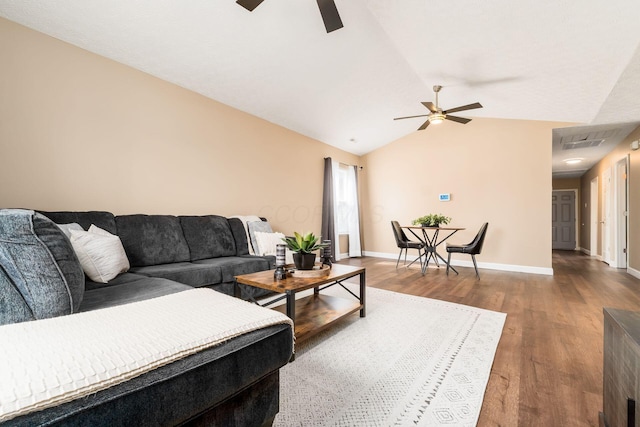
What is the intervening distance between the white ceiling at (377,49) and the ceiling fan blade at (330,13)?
2.26 ft

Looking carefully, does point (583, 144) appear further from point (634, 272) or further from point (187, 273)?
point (187, 273)

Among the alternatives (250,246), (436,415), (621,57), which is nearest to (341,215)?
(250,246)

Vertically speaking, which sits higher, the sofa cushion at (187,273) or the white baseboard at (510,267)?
the sofa cushion at (187,273)

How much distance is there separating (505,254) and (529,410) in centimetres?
415

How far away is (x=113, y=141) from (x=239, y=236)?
1.68 meters

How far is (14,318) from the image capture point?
108 cm

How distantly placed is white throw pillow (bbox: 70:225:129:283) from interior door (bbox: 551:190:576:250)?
35.5ft

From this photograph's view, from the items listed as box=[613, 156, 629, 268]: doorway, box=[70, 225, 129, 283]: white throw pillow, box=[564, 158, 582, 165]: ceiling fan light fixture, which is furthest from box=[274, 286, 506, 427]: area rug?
box=[564, 158, 582, 165]: ceiling fan light fixture

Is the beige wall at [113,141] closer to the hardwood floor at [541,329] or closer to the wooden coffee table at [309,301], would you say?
the wooden coffee table at [309,301]

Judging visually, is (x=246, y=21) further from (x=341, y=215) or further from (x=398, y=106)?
(x=341, y=215)

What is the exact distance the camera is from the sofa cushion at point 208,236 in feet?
10.2

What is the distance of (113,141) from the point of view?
113 inches

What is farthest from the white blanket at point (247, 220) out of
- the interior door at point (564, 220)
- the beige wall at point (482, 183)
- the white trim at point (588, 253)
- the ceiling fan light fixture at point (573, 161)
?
the interior door at point (564, 220)

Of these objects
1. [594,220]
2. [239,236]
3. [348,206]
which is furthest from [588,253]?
[239,236]
